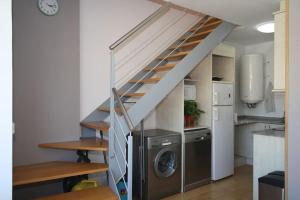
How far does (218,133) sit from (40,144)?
2655 millimetres

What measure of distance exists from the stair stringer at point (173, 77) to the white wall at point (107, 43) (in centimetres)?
77

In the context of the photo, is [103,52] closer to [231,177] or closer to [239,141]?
[231,177]

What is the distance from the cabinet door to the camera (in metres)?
2.64

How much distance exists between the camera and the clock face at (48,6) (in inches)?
104

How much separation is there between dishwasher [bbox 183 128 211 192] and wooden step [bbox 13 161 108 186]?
145 cm

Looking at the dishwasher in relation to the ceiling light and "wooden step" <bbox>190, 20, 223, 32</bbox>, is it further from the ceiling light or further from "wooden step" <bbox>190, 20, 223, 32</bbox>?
the ceiling light

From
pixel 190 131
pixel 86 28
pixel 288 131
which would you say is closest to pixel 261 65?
pixel 190 131

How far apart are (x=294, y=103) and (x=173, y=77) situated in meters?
1.32

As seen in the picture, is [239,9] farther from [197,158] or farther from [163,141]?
[197,158]

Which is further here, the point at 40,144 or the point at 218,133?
the point at 218,133

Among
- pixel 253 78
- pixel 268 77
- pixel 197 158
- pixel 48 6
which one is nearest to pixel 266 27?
pixel 253 78

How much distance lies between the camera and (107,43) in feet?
10.6

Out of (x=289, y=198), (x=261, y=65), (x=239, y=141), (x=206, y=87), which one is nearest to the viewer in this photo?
(x=289, y=198)

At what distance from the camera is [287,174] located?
7.29 feet
